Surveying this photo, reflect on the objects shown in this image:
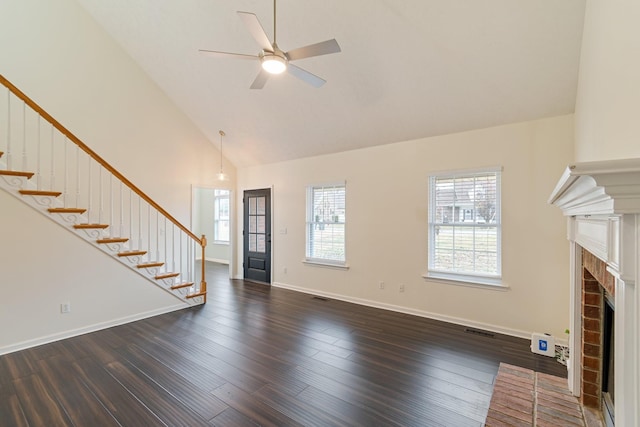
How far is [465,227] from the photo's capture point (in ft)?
13.7

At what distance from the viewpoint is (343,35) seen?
3354 millimetres

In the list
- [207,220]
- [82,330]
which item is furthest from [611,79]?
[207,220]

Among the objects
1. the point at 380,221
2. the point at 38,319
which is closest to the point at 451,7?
the point at 380,221

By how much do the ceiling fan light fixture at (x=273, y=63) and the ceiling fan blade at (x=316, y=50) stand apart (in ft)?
0.30

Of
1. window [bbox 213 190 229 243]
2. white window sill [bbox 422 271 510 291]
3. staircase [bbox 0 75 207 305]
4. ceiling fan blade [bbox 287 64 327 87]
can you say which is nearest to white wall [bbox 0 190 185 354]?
staircase [bbox 0 75 207 305]

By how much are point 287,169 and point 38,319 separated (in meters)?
4.40

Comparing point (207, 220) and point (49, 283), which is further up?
point (207, 220)

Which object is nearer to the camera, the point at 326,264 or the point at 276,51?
the point at 276,51

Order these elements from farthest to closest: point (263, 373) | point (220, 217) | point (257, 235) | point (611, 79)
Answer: point (220, 217)
point (257, 235)
point (263, 373)
point (611, 79)

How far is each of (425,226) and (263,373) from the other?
296 centimetres

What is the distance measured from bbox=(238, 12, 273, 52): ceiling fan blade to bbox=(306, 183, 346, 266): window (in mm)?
3211

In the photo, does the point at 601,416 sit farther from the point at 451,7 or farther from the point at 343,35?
the point at 343,35

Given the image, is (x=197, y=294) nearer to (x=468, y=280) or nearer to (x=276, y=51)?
(x=276, y=51)

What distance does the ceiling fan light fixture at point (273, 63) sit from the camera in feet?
8.16
